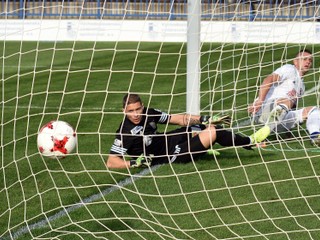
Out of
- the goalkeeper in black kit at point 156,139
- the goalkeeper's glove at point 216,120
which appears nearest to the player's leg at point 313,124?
the goalkeeper in black kit at point 156,139

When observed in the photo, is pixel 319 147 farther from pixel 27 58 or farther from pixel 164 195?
pixel 27 58

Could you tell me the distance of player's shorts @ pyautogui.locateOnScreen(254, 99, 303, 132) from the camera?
903 centimetres

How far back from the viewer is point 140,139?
25.5 ft

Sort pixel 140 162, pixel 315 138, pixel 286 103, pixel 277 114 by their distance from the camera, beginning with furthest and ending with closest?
pixel 286 103 < pixel 277 114 < pixel 315 138 < pixel 140 162

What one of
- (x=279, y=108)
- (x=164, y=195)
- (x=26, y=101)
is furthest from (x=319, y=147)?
(x=26, y=101)

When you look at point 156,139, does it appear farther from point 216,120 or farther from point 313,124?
point 313,124

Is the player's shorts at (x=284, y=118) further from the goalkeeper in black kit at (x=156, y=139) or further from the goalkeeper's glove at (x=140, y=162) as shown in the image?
the goalkeeper's glove at (x=140, y=162)

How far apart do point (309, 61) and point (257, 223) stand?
3831 millimetres

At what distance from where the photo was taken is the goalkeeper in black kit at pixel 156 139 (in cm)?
751

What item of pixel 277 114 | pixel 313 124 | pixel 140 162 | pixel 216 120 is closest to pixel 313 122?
pixel 313 124

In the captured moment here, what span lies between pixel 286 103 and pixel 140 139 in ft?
7.09

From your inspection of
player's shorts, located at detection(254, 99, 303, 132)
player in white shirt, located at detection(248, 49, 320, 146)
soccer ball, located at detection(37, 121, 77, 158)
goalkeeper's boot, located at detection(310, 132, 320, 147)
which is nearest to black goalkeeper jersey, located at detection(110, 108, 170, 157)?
soccer ball, located at detection(37, 121, 77, 158)

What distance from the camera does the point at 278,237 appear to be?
5.50 metres

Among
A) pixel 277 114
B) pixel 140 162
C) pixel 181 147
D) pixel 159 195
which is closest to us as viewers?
pixel 159 195
